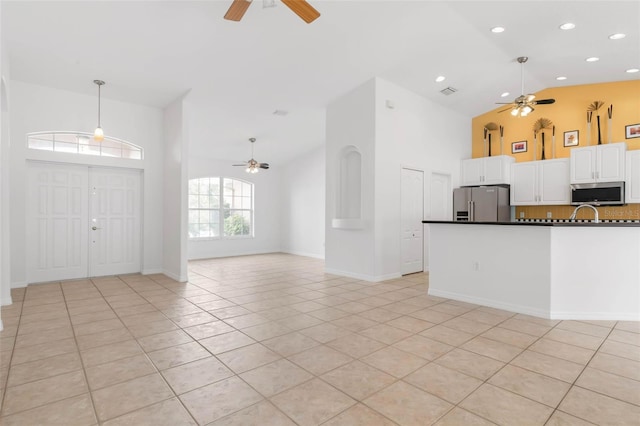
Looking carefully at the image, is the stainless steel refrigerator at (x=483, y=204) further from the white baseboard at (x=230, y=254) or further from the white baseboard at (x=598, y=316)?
the white baseboard at (x=230, y=254)

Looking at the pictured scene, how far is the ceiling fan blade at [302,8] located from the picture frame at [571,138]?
654cm

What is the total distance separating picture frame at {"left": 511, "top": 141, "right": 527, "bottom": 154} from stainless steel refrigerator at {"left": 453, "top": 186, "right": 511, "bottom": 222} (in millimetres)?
1017

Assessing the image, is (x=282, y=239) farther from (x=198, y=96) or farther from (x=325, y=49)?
(x=325, y=49)

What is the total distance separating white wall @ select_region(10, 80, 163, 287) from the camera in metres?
5.38

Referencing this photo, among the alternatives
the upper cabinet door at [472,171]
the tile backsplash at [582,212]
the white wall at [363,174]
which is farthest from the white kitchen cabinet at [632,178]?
the white wall at [363,174]

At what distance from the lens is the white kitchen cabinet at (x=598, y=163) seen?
238 inches

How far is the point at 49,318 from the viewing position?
3.87 metres

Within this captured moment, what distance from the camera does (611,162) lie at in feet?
20.1

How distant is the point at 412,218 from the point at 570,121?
4.01 metres

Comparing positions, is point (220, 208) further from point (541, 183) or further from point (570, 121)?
point (570, 121)

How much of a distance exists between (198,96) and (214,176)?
144 inches

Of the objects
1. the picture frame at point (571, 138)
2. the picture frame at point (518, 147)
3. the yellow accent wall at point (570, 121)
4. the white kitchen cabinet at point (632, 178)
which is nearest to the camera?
the white kitchen cabinet at point (632, 178)

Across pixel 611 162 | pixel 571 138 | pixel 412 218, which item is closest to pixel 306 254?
pixel 412 218

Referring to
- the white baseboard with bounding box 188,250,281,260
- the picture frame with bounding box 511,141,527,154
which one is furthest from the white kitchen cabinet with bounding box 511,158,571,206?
the white baseboard with bounding box 188,250,281,260
